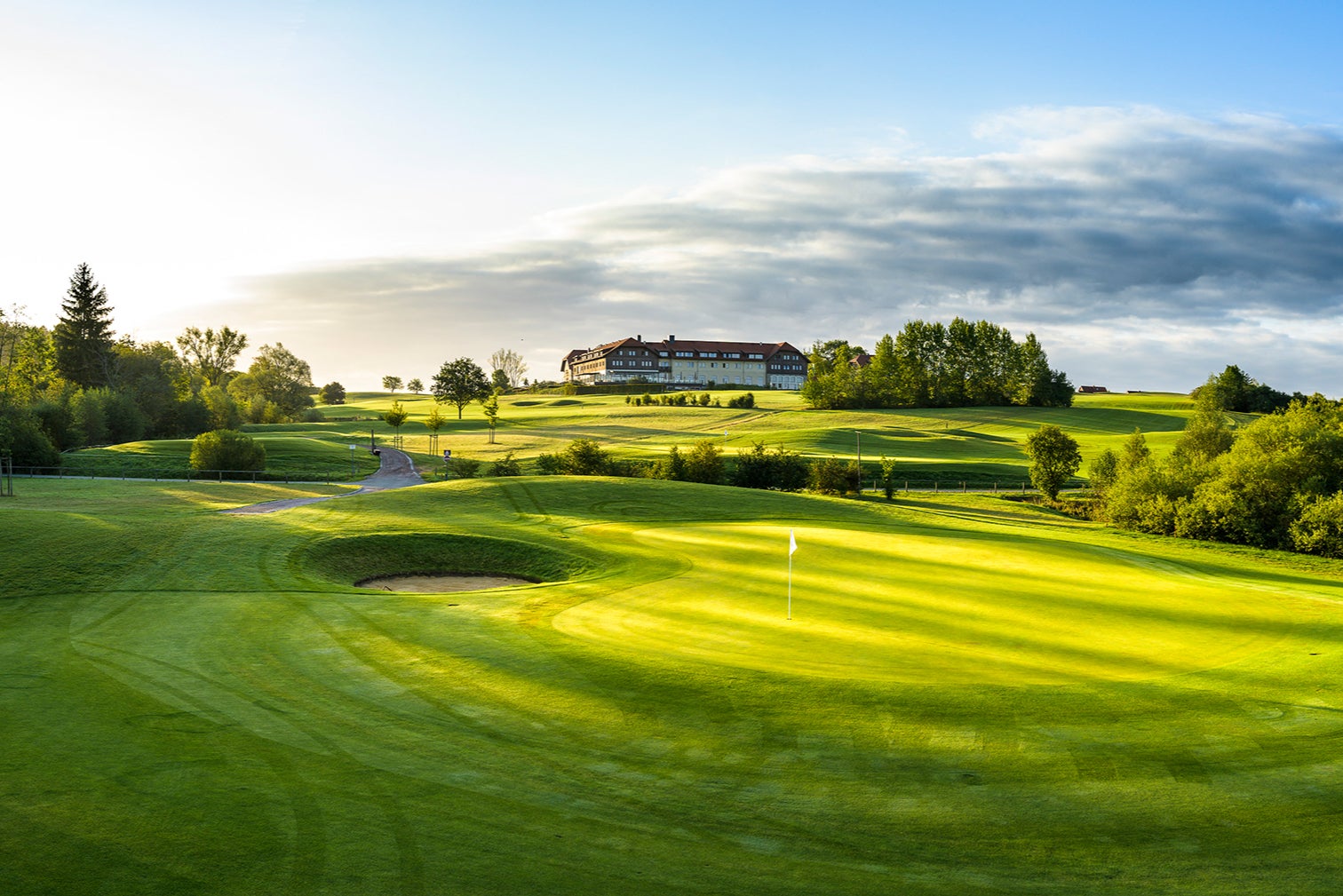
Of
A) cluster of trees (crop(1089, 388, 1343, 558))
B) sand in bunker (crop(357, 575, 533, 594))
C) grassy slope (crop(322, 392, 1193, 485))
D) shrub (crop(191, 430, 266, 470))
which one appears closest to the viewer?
sand in bunker (crop(357, 575, 533, 594))

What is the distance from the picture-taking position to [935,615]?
20609 mm

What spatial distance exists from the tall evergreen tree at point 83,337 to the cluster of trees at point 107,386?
0.11 m

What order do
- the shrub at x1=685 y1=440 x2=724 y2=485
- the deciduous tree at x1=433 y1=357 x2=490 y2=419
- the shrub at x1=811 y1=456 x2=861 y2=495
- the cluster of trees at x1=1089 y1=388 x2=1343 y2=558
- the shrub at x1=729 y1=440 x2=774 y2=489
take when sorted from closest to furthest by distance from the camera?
1. the cluster of trees at x1=1089 y1=388 x2=1343 y2=558
2. the shrub at x1=811 y1=456 x2=861 y2=495
3. the shrub at x1=685 y1=440 x2=724 y2=485
4. the shrub at x1=729 y1=440 x2=774 y2=489
5. the deciduous tree at x1=433 y1=357 x2=490 y2=419

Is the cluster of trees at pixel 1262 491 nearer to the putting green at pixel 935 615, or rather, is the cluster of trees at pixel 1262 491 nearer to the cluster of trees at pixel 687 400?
the putting green at pixel 935 615

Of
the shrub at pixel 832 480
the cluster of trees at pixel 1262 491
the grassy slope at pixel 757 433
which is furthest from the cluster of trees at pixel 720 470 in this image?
the cluster of trees at pixel 1262 491

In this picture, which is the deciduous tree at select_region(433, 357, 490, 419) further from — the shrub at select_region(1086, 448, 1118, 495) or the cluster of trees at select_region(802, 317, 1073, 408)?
the shrub at select_region(1086, 448, 1118, 495)

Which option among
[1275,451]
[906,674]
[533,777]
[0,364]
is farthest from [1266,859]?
[0,364]

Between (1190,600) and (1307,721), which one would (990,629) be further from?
(1190,600)

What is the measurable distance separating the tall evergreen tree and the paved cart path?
43598 mm

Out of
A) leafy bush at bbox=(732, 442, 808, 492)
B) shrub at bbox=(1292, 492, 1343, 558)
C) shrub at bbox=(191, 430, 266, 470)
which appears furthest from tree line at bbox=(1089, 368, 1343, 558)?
shrub at bbox=(191, 430, 266, 470)

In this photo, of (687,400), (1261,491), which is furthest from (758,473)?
(687,400)

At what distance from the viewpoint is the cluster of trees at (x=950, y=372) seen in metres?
139

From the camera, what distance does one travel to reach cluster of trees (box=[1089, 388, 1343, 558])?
44281mm

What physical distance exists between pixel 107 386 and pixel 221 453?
4818cm
